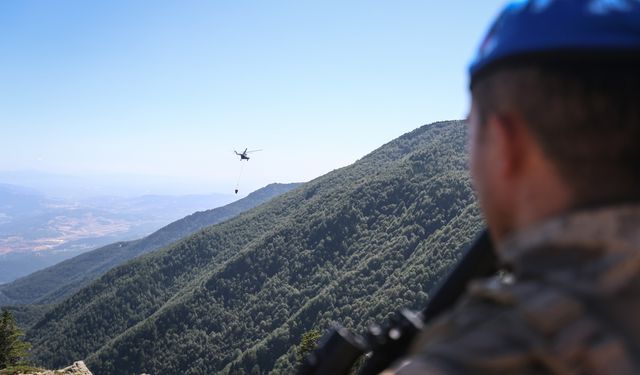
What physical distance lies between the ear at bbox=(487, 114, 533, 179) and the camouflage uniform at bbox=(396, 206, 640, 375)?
186mm

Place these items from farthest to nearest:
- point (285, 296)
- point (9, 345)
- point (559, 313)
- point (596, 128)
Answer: point (285, 296) → point (9, 345) → point (596, 128) → point (559, 313)

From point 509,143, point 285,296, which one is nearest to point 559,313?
point 509,143

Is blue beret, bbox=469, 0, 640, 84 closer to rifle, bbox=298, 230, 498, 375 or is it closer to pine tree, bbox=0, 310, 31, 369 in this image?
rifle, bbox=298, 230, 498, 375

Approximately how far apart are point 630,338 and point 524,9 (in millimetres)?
816

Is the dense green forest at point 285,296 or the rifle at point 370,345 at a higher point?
the rifle at point 370,345

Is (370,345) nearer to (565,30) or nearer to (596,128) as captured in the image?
(596,128)

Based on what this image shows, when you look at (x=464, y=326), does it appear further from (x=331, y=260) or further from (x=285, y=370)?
(x=331, y=260)

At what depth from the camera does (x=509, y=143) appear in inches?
49.4

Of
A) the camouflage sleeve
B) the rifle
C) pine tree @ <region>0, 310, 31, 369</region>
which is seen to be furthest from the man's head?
pine tree @ <region>0, 310, 31, 369</region>

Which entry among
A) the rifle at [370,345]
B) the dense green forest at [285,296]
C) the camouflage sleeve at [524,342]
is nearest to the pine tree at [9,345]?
the rifle at [370,345]

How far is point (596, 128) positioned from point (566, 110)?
0.26ft

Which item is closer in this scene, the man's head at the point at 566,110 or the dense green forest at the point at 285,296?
the man's head at the point at 566,110

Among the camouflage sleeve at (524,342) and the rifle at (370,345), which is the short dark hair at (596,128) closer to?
the camouflage sleeve at (524,342)

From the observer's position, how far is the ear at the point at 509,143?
48.7 inches
